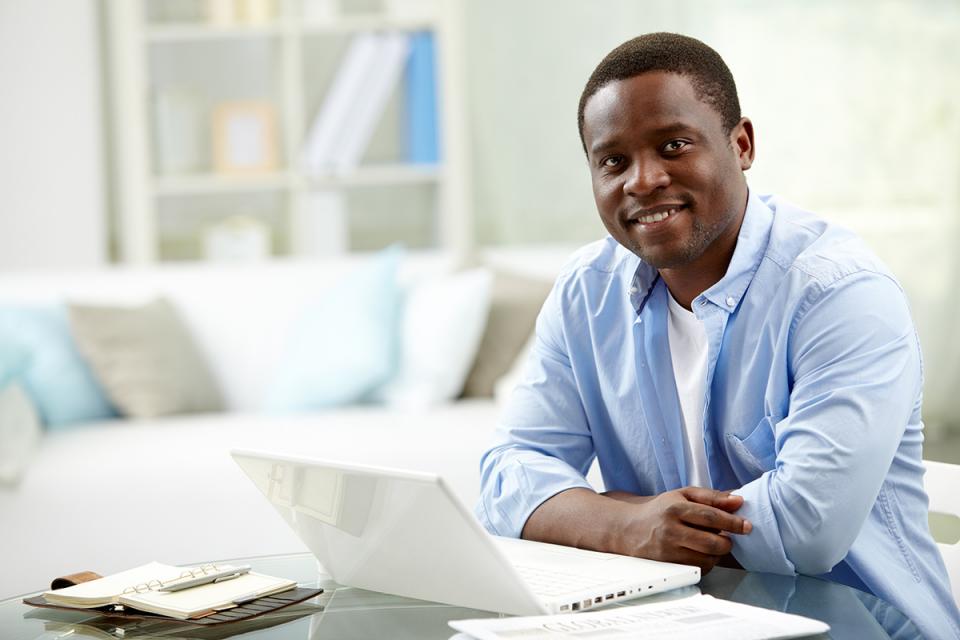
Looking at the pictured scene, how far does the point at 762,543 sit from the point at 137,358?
2.19 m

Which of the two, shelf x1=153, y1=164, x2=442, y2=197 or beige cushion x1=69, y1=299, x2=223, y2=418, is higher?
shelf x1=153, y1=164, x2=442, y2=197

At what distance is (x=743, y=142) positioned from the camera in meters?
1.46

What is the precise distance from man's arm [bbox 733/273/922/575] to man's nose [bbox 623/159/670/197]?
0.22 m

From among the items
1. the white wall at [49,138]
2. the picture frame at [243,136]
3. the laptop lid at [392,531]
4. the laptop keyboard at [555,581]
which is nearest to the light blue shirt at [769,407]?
the laptop keyboard at [555,581]

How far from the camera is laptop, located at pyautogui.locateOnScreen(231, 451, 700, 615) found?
968 millimetres

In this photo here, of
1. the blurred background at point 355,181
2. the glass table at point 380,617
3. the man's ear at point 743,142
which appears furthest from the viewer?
the blurred background at point 355,181

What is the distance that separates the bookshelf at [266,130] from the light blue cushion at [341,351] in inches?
48.1

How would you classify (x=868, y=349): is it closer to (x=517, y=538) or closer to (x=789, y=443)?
(x=789, y=443)

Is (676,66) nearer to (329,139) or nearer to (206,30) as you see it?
(329,139)

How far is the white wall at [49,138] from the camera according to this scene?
4.39 metres

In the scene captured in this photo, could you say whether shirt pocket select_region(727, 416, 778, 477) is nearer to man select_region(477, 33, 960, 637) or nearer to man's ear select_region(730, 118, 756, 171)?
man select_region(477, 33, 960, 637)

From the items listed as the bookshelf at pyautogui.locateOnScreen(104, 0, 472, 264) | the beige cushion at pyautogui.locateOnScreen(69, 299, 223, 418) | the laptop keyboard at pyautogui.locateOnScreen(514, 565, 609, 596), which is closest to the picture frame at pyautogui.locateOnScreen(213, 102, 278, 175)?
the bookshelf at pyautogui.locateOnScreen(104, 0, 472, 264)

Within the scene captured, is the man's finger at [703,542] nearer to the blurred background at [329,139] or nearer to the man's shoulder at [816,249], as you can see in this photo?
the man's shoulder at [816,249]

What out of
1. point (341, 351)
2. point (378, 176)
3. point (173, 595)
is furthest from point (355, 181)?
point (173, 595)
